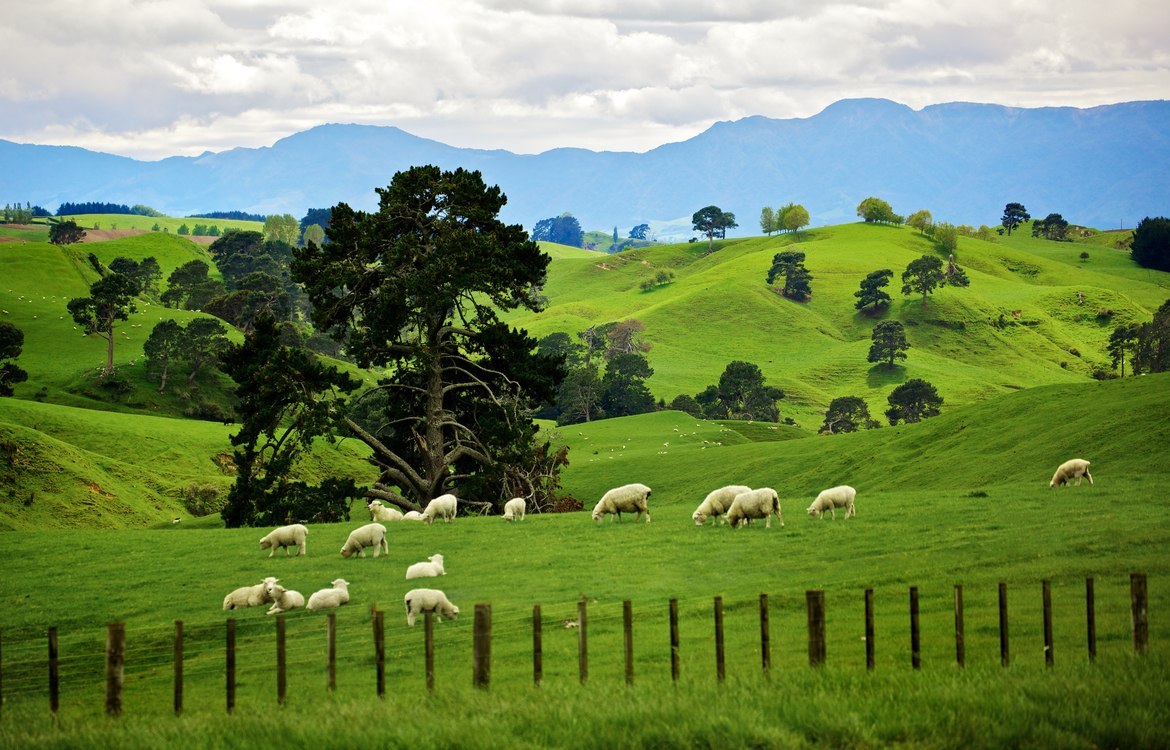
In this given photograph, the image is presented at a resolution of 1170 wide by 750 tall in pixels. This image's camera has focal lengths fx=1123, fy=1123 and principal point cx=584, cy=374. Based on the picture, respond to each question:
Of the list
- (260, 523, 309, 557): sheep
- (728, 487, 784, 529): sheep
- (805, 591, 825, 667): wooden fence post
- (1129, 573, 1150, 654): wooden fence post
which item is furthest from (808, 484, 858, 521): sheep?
(805, 591, 825, 667): wooden fence post

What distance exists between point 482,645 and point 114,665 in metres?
4.64

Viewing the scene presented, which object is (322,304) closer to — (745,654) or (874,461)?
(874,461)

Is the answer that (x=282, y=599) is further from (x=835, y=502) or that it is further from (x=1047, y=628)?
(x=835, y=502)

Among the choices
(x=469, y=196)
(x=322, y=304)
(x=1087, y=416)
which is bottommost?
(x=1087, y=416)

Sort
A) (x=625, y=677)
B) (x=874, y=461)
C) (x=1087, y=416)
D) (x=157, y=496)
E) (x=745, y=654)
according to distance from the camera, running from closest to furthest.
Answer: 1. (x=625, y=677)
2. (x=745, y=654)
3. (x=1087, y=416)
4. (x=874, y=461)
5. (x=157, y=496)

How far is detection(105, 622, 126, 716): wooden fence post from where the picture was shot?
13.9 metres

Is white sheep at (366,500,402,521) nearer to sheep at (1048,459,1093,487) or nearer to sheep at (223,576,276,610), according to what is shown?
sheep at (223,576,276,610)

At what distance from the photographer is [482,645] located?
47.8ft

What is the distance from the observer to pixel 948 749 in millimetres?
12266

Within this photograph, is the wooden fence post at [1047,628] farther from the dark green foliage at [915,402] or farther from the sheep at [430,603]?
the dark green foliage at [915,402]

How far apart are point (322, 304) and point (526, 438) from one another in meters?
12.2

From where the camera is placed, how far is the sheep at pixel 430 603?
2122cm

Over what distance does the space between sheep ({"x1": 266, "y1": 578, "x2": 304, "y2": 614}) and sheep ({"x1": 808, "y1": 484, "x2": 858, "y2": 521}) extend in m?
14.5

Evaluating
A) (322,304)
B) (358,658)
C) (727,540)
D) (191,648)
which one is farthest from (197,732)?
(322,304)
